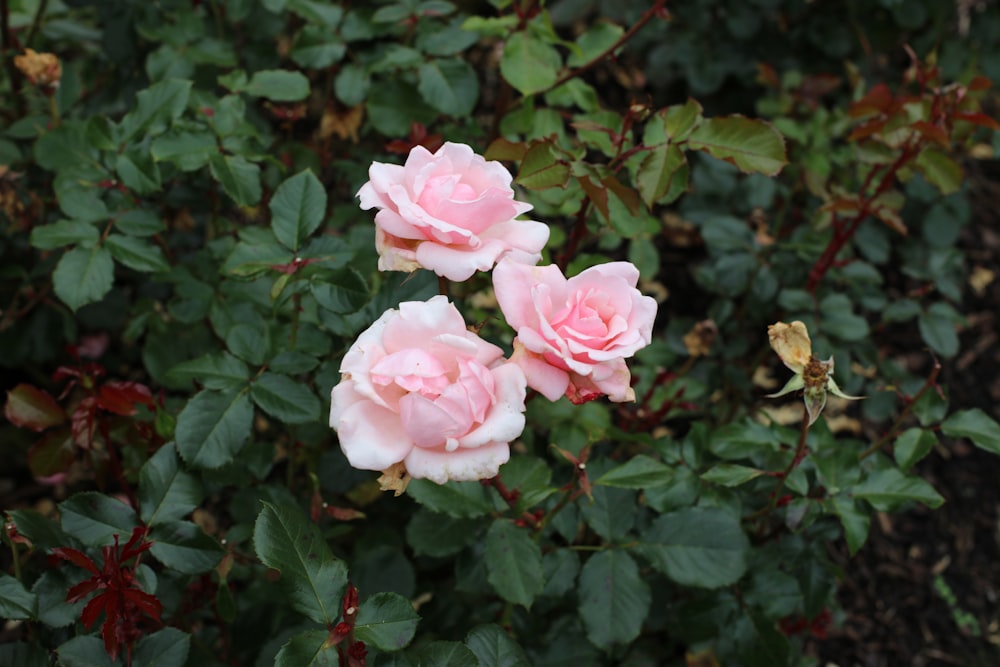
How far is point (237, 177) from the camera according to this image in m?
1.42

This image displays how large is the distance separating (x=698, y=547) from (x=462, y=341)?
64 centimetres

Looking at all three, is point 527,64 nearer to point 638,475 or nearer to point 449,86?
point 449,86

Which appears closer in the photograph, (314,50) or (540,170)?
(540,170)

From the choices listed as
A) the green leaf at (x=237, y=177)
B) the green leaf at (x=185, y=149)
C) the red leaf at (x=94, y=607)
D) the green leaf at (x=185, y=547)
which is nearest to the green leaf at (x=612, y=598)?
the green leaf at (x=185, y=547)

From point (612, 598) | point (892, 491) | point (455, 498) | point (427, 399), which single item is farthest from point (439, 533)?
point (892, 491)

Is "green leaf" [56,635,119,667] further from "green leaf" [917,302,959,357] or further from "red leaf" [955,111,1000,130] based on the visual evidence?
"green leaf" [917,302,959,357]

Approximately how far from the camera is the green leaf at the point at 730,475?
1328mm

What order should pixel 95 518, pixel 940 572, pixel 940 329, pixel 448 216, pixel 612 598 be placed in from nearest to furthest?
1. pixel 448 216
2. pixel 95 518
3. pixel 612 598
4. pixel 940 329
5. pixel 940 572

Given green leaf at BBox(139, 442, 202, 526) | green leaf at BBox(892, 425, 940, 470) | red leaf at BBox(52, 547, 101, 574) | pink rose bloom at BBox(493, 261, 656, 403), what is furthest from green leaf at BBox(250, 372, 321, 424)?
green leaf at BBox(892, 425, 940, 470)

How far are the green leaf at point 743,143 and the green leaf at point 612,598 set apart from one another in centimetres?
62

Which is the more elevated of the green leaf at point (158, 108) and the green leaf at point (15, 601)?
the green leaf at point (158, 108)

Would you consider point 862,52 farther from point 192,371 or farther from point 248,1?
point 192,371

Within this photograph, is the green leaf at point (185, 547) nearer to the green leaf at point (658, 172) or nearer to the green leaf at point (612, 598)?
the green leaf at point (612, 598)

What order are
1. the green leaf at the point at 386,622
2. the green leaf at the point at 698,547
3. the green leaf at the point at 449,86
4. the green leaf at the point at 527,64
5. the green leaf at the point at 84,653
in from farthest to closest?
1. the green leaf at the point at 449,86
2. the green leaf at the point at 527,64
3. the green leaf at the point at 698,547
4. the green leaf at the point at 84,653
5. the green leaf at the point at 386,622
